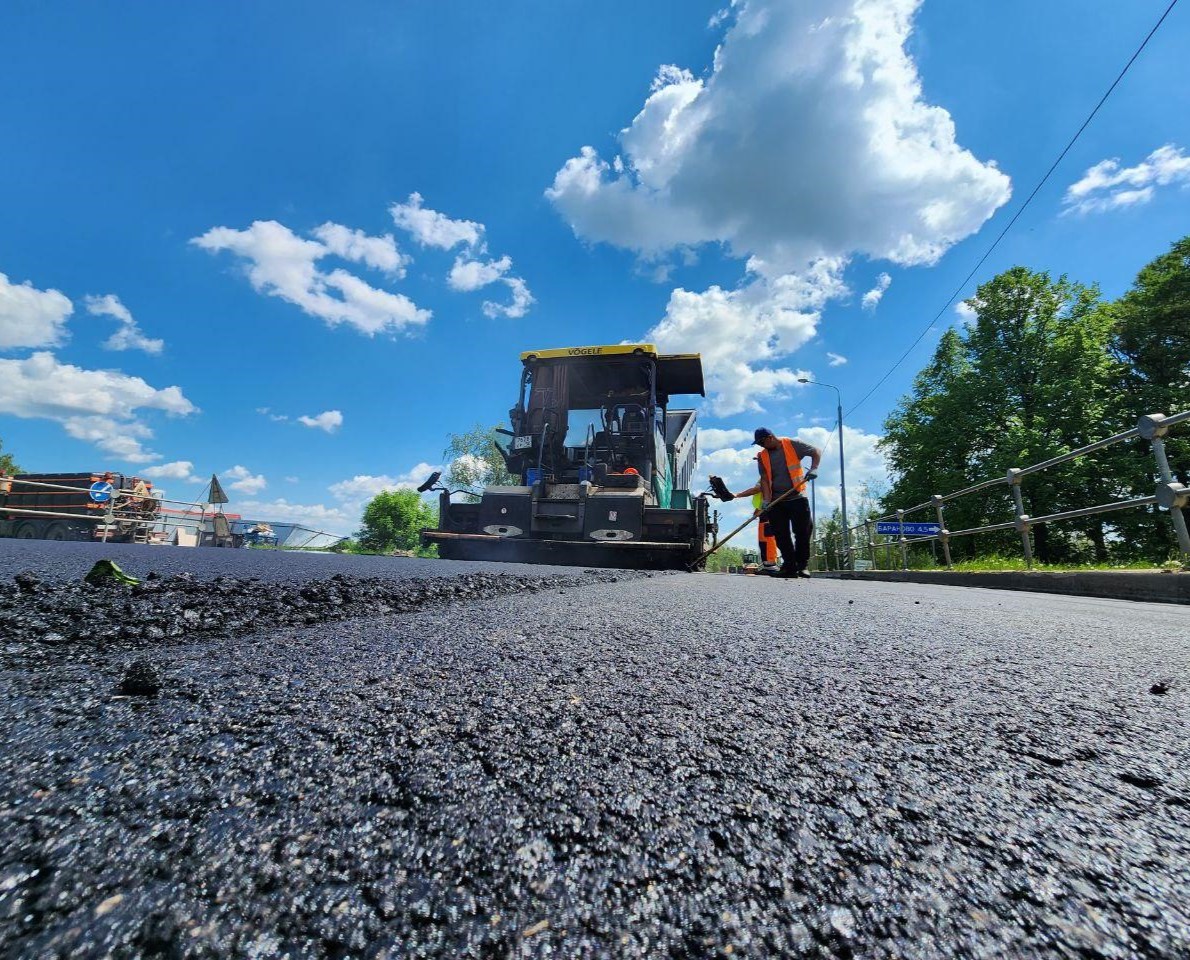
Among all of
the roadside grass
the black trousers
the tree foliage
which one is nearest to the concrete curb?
the roadside grass

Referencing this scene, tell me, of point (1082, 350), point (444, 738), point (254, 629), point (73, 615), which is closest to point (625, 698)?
point (444, 738)

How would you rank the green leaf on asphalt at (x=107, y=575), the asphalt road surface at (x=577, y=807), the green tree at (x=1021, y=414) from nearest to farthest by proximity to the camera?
the asphalt road surface at (x=577, y=807) → the green leaf on asphalt at (x=107, y=575) → the green tree at (x=1021, y=414)

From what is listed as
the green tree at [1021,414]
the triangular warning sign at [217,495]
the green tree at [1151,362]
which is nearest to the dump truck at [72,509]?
the triangular warning sign at [217,495]

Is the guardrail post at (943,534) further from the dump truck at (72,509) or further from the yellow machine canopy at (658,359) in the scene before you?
the dump truck at (72,509)

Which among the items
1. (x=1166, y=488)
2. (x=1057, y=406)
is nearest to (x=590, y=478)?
(x=1166, y=488)

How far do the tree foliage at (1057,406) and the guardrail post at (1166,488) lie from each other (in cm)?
1536

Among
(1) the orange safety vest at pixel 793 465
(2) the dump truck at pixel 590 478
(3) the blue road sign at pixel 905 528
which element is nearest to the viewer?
(1) the orange safety vest at pixel 793 465

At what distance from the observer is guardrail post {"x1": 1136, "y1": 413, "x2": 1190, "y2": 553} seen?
12.1 ft

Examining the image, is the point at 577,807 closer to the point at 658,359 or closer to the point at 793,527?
the point at 793,527

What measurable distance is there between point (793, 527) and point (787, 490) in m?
0.48

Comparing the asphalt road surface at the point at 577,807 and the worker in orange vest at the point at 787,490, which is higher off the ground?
the worker in orange vest at the point at 787,490

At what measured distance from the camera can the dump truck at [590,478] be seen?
25.1 ft

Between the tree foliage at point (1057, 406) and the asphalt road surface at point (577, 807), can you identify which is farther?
the tree foliage at point (1057, 406)

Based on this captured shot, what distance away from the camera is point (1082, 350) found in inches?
715
